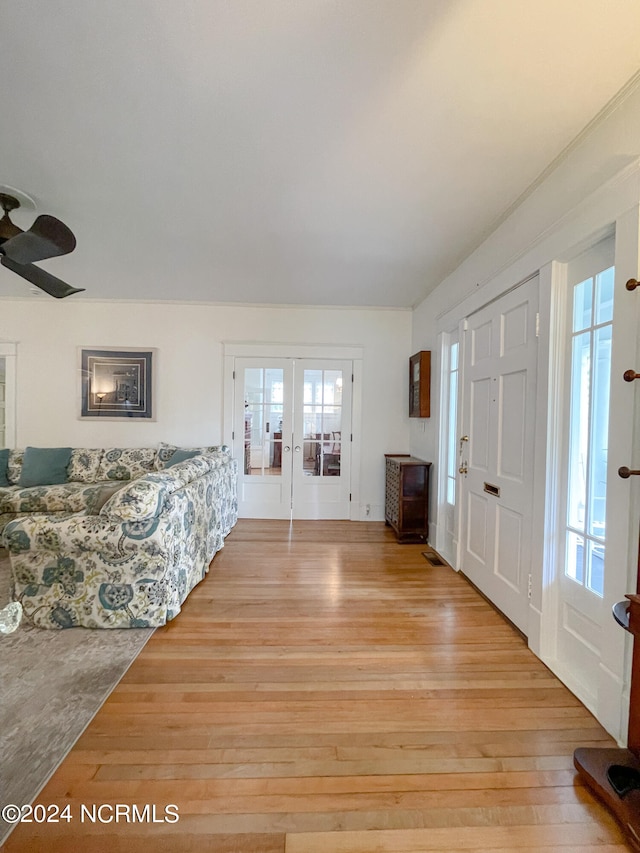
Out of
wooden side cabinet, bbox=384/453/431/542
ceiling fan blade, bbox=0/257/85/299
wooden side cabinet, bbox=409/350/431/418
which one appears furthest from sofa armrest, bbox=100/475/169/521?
wooden side cabinet, bbox=409/350/431/418

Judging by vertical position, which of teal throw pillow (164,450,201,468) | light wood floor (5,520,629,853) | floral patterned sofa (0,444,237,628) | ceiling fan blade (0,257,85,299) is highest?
ceiling fan blade (0,257,85,299)

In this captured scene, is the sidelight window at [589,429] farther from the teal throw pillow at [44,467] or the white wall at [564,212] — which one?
the teal throw pillow at [44,467]

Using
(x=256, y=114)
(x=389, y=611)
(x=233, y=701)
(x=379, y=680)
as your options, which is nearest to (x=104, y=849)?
A: (x=233, y=701)

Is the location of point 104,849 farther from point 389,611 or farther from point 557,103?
point 557,103

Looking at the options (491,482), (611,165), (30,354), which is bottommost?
(491,482)

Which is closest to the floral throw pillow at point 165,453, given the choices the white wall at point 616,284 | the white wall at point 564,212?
the white wall at point 564,212

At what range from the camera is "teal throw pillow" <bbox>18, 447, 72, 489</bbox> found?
3.67 meters

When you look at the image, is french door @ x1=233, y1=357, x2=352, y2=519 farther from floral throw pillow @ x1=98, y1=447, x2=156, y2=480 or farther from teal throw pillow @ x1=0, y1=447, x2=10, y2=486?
teal throw pillow @ x1=0, y1=447, x2=10, y2=486

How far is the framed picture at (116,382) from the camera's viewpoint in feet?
13.9

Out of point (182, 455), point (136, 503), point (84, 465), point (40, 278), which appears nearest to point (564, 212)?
point (136, 503)

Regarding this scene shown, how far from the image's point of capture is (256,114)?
59.9 inches

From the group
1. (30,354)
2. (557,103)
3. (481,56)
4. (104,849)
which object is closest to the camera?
(104,849)

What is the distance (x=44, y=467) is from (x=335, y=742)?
3886mm

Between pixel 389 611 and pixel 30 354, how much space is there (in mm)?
4794
